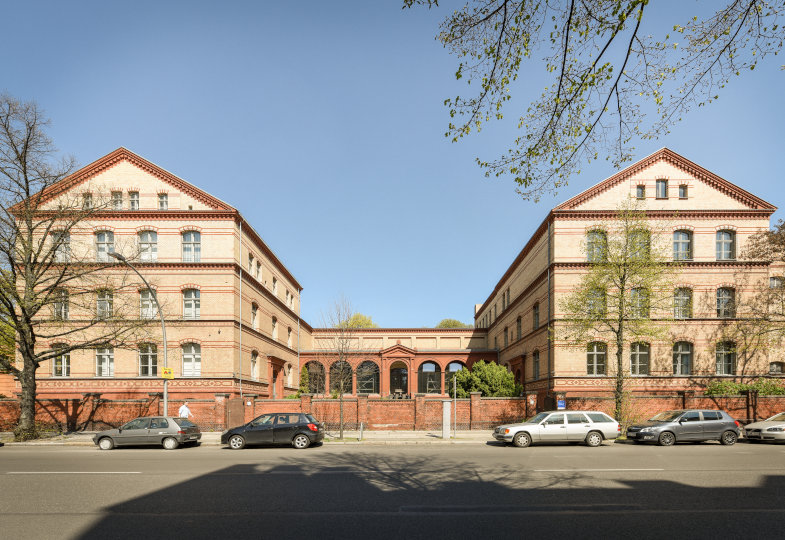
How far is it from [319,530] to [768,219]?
109 ft

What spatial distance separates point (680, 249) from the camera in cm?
3000

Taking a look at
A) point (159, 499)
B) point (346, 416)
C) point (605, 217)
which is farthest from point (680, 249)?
point (159, 499)

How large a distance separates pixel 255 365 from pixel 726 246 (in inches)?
1224

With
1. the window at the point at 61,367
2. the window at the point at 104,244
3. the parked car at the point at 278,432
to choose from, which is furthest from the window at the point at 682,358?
the window at the point at 61,367

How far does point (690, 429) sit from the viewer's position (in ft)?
67.2

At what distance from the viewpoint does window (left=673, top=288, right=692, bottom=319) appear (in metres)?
28.2

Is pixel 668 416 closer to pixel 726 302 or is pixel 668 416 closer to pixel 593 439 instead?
pixel 593 439

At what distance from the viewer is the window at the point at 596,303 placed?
1003 inches

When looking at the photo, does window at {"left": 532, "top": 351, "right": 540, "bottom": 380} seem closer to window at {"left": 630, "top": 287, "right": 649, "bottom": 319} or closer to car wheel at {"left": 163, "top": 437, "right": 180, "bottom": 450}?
window at {"left": 630, "top": 287, "right": 649, "bottom": 319}

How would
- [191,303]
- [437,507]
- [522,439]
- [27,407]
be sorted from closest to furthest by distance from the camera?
1. [437,507]
2. [522,439]
3. [27,407]
4. [191,303]

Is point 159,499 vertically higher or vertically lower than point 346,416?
higher

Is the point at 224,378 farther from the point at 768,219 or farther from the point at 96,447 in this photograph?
the point at 768,219

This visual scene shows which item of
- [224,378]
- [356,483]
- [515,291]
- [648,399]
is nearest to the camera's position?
[356,483]

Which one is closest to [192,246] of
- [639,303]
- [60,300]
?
[60,300]
